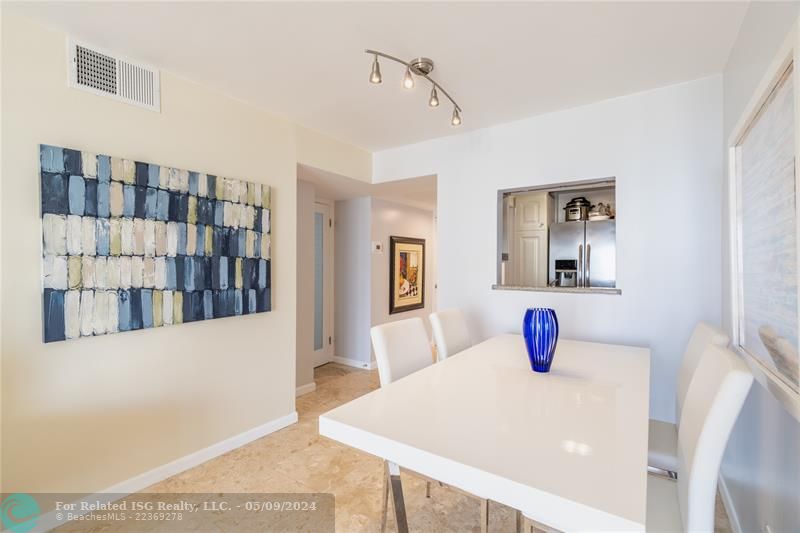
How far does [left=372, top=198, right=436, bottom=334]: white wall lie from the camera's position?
445 centimetres

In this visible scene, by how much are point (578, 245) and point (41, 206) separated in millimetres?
4164

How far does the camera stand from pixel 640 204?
7.96 feet

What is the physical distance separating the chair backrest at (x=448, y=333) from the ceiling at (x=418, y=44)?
148cm

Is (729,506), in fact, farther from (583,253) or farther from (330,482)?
(583,253)

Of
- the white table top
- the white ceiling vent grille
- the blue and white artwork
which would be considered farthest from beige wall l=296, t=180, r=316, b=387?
the white table top

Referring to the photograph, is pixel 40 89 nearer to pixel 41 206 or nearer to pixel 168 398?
pixel 41 206

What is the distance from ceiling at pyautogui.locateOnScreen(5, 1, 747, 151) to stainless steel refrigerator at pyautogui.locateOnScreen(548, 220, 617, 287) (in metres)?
1.59

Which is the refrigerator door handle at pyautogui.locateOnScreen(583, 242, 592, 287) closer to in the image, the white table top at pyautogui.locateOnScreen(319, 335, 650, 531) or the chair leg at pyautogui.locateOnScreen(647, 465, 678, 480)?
the white table top at pyautogui.locateOnScreen(319, 335, 650, 531)

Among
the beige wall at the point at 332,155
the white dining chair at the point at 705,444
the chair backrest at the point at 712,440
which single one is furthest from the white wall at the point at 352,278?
the chair backrest at the point at 712,440

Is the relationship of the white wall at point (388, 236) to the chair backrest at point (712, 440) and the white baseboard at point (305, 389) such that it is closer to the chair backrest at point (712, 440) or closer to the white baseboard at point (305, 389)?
the white baseboard at point (305, 389)

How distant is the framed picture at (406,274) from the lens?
15.5 feet

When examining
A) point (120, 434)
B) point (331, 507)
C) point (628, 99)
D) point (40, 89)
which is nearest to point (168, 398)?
point (120, 434)

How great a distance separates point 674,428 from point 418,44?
228 cm

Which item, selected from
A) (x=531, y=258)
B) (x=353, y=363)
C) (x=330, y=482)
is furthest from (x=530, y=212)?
(x=330, y=482)
